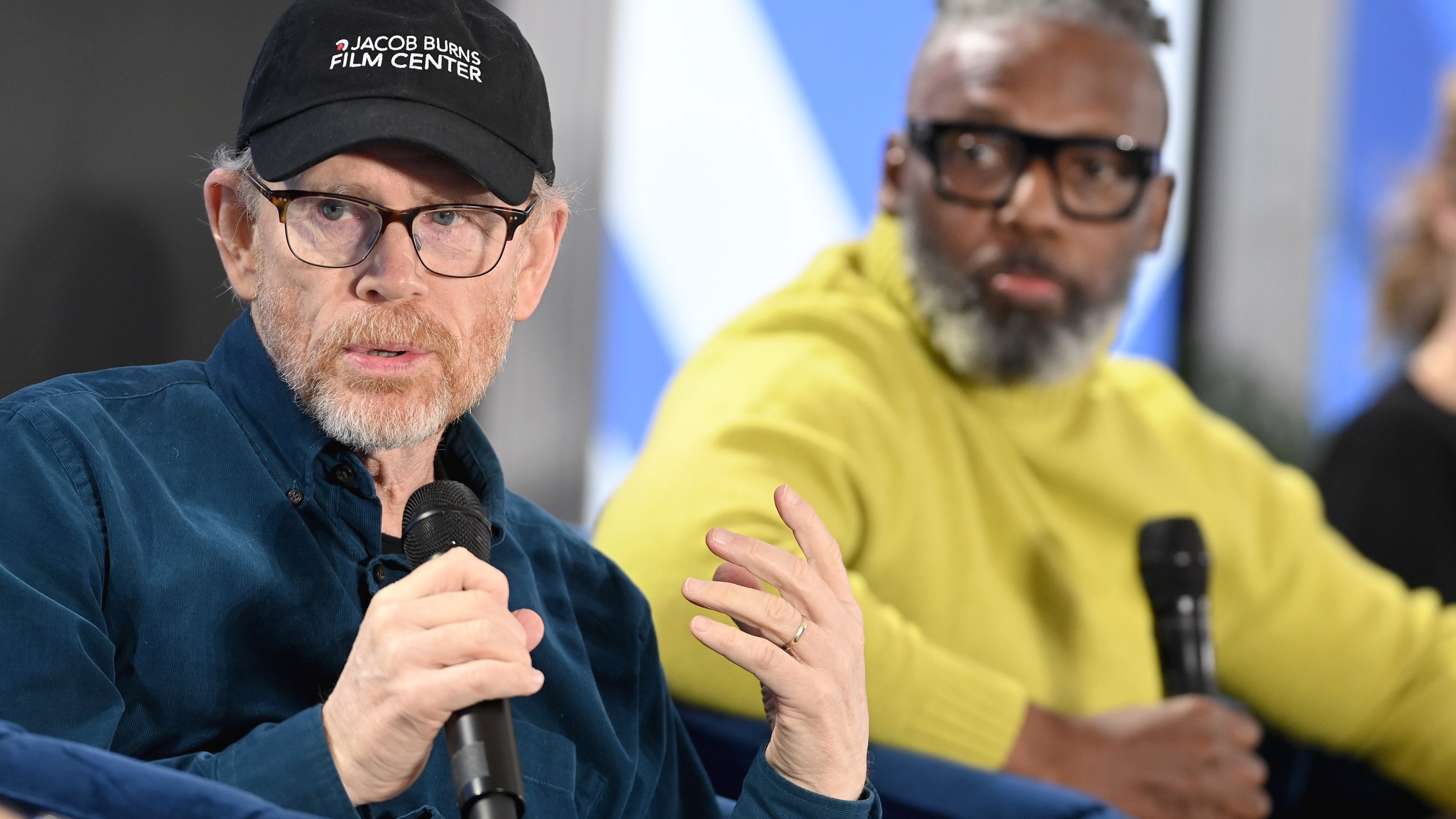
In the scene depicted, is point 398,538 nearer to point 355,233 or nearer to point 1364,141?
point 355,233

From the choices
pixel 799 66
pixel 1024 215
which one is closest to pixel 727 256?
pixel 799 66

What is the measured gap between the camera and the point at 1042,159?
1978 mm

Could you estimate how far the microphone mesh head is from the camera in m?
0.94

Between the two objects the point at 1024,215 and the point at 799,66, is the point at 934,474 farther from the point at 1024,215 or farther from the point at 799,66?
the point at 799,66

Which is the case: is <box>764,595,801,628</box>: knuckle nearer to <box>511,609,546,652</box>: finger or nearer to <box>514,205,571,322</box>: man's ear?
<box>511,609,546,652</box>: finger

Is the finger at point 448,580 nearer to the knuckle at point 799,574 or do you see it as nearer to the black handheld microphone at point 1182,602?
the knuckle at point 799,574

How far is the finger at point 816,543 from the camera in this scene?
109 cm

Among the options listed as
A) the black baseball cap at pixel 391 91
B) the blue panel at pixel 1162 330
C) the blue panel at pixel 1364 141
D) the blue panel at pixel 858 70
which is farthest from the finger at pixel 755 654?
the blue panel at pixel 1364 141

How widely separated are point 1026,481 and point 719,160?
827 millimetres

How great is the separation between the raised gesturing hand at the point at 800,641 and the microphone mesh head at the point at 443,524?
15 cm

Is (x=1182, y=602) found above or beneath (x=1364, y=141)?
beneath

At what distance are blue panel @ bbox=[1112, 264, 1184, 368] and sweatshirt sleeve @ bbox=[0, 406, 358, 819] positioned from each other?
9.25 ft

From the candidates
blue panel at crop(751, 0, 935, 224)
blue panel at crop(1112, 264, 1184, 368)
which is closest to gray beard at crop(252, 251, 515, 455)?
blue panel at crop(751, 0, 935, 224)

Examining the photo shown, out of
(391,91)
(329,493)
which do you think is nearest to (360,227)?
(391,91)
